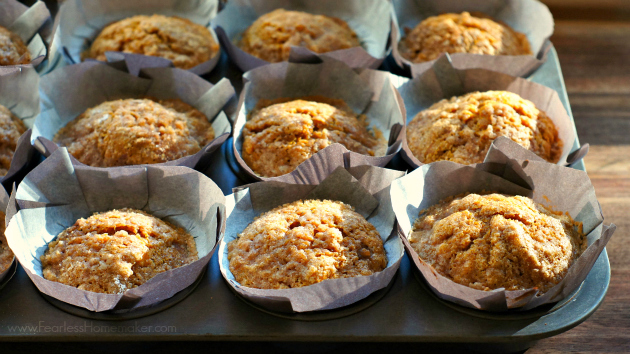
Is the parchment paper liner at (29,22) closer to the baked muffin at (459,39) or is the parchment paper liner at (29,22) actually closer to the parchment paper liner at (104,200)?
the parchment paper liner at (104,200)

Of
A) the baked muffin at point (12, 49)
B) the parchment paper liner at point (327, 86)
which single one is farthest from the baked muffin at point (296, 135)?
the baked muffin at point (12, 49)

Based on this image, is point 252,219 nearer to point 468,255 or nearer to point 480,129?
point 468,255

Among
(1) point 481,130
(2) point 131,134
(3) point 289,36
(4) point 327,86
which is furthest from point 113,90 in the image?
(1) point 481,130

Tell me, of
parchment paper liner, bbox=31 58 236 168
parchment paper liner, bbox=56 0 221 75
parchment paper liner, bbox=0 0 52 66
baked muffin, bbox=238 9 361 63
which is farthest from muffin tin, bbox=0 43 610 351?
parchment paper liner, bbox=0 0 52 66

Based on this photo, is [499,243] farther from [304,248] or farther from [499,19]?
[499,19]

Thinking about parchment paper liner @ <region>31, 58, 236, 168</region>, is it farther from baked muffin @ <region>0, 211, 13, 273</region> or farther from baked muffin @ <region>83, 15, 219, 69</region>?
baked muffin @ <region>0, 211, 13, 273</region>

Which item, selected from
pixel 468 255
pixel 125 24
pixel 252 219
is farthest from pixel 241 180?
pixel 125 24
